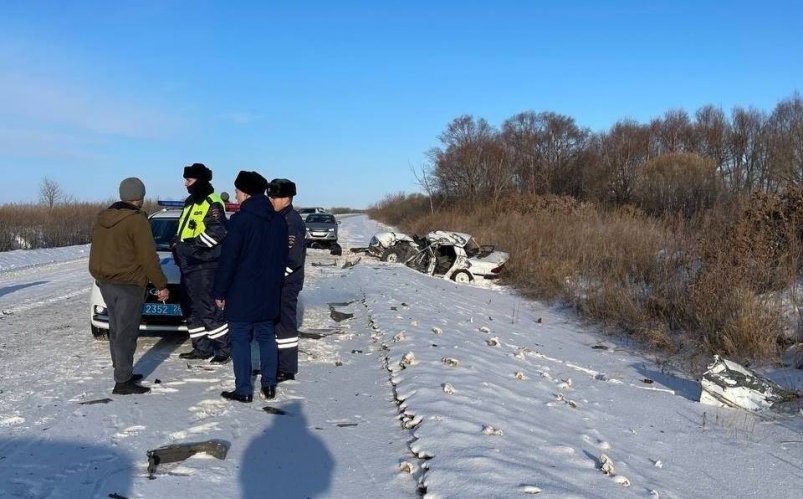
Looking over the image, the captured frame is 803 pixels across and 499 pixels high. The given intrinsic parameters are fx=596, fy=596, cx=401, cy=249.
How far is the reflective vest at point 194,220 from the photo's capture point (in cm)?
659

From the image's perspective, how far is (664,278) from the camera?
1166 centimetres

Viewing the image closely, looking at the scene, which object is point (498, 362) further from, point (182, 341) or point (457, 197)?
point (457, 197)

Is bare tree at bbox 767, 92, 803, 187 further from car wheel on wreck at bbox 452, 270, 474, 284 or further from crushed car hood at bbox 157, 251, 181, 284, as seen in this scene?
crushed car hood at bbox 157, 251, 181, 284

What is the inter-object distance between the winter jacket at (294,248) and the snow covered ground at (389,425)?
42.5 inches

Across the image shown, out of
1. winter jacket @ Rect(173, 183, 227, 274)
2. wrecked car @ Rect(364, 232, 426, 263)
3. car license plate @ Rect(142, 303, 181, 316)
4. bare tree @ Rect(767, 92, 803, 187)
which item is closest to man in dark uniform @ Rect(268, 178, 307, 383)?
winter jacket @ Rect(173, 183, 227, 274)

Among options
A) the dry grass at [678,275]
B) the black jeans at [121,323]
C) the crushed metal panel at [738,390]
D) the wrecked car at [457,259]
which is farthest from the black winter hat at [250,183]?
the wrecked car at [457,259]

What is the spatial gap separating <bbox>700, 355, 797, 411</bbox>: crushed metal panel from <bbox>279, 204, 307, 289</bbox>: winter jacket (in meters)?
4.80

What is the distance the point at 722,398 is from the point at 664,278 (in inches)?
207

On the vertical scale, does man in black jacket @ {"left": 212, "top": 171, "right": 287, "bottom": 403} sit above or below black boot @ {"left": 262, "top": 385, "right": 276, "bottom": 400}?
above

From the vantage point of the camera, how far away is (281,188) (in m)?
6.20

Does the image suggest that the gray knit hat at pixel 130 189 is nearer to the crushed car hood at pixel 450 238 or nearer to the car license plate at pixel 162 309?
the car license plate at pixel 162 309

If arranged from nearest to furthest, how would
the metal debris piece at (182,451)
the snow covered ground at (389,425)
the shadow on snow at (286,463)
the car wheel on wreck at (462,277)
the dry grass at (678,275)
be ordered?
the shadow on snow at (286,463) < the snow covered ground at (389,425) < the metal debris piece at (182,451) < the dry grass at (678,275) < the car wheel on wreck at (462,277)

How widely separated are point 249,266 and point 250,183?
86 centimetres

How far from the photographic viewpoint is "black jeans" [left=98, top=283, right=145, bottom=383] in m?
5.44
